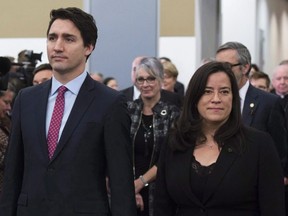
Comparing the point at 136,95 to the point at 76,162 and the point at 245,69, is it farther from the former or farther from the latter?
the point at 76,162

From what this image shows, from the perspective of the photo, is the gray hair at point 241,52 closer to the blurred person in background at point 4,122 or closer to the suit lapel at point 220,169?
the blurred person in background at point 4,122

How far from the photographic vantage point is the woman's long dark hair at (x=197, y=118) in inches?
144

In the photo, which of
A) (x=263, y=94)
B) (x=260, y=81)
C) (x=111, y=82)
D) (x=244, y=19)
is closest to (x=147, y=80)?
(x=263, y=94)

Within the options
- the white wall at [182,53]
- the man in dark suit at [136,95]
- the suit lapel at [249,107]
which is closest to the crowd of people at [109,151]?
the suit lapel at [249,107]

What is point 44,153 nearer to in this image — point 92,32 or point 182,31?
point 92,32

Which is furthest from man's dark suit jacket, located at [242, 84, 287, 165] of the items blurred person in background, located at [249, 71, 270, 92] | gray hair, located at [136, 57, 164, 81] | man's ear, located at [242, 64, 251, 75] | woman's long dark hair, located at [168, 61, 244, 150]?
blurred person in background, located at [249, 71, 270, 92]

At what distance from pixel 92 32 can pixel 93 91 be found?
0.28m

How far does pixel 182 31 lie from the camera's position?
36.5ft

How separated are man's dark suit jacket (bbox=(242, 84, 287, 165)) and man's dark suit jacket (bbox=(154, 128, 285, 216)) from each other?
1551 millimetres

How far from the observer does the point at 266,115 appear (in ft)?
17.0

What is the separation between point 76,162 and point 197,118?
679 mm

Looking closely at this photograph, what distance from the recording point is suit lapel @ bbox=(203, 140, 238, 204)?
350 centimetres

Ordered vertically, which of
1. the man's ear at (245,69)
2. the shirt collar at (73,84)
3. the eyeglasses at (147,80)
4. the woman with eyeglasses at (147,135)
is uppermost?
the shirt collar at (73,84)

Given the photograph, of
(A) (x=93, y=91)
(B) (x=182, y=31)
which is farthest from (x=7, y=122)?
(B) (x=182, y=31)
